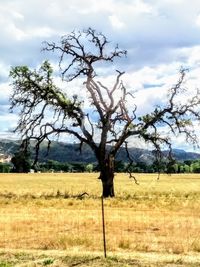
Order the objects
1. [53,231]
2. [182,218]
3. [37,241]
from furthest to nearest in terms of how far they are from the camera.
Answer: [182,218]
[53,231]
[37,241]

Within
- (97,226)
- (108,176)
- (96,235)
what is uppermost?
(108,176)

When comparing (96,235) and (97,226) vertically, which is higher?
(97,226)

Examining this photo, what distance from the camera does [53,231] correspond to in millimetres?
21672

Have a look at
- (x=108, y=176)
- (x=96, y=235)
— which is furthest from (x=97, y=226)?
(x=108, y=176)

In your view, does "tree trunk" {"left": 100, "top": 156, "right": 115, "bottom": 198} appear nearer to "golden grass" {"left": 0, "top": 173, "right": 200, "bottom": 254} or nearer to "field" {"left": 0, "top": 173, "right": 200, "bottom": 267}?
"golden grass" {"left": 0, "top": 173, "right": 200, "bottom": 254}

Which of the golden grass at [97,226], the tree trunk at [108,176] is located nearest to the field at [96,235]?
the golden grass at [97,226]

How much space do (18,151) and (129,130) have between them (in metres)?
8.70

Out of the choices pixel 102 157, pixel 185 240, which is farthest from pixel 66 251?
pixel 102 157

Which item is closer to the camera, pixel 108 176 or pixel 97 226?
pixel 97 226

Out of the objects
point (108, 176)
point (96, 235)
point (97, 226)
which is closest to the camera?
point (96, 235)

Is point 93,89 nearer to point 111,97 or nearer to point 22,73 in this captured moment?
point 111,97

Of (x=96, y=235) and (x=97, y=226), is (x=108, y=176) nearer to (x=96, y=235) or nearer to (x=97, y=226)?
(x=97, y=226)

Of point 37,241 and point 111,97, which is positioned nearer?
point 37,241

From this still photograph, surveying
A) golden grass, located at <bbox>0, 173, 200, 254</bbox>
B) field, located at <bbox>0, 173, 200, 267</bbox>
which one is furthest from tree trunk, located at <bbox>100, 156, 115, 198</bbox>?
field, located at <bbox>0, 173, 200, 267</bbox>
